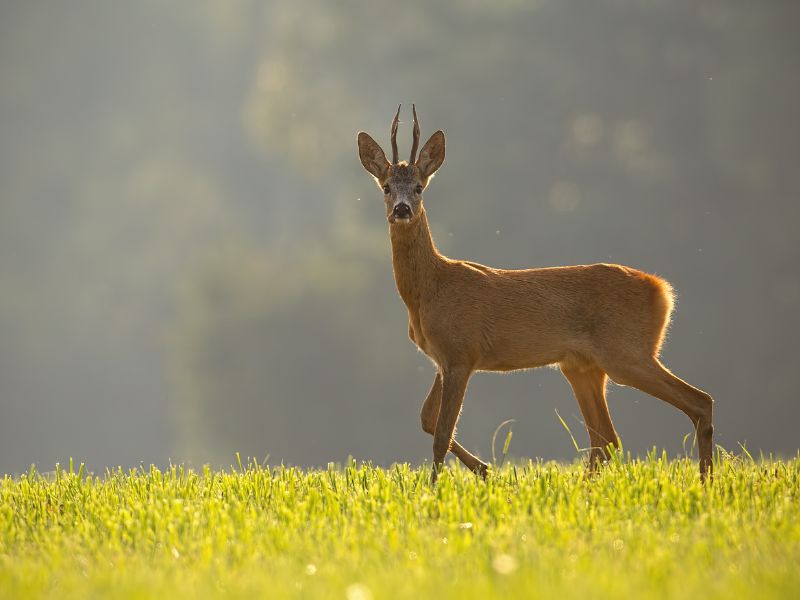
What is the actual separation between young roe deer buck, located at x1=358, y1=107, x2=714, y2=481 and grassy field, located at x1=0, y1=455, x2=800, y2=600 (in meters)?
0.55

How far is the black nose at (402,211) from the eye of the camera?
8047 mm

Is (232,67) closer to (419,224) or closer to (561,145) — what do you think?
(561,145)

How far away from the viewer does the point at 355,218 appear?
3184 cm

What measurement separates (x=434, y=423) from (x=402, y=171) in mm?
1756

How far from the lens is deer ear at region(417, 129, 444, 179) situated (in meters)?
8.61

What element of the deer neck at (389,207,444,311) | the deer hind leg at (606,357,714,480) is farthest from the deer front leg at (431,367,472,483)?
the deer hind leg at (606,357,714,480)

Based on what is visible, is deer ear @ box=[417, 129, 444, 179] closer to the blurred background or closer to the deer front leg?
the deer front leg

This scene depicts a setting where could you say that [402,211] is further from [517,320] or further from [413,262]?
[517,320]

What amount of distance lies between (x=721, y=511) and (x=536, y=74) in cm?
2549

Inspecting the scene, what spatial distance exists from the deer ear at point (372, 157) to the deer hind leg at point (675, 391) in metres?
2.20

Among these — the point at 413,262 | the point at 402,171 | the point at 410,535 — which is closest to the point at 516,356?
the point at 413,262

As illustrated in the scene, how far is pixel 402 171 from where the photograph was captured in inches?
330

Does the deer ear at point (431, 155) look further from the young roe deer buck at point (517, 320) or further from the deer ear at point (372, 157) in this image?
the deer ear at point (372, 157)

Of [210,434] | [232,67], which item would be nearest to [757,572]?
[210,434]
